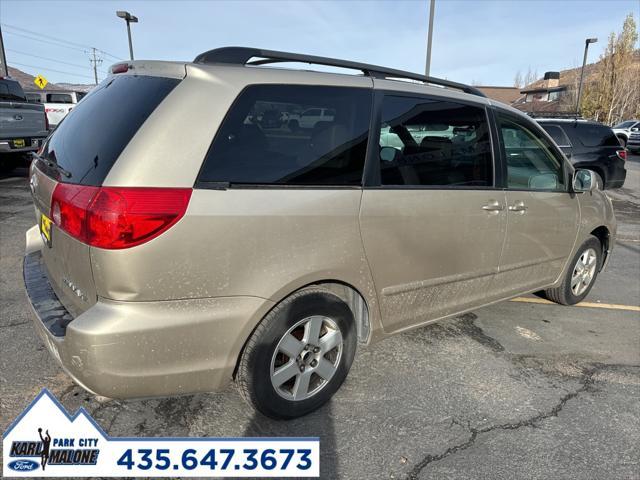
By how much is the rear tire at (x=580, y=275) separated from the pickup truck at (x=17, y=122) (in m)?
9.93

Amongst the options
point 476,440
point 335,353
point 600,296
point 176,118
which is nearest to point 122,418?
point 335,353

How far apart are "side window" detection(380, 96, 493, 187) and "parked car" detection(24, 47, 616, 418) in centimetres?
1

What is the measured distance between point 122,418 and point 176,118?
159 cm

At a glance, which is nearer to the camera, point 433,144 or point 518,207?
point 433,144

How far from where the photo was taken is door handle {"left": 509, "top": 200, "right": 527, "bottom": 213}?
10.7 ft

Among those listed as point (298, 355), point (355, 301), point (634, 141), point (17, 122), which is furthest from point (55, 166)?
point (634, 141)

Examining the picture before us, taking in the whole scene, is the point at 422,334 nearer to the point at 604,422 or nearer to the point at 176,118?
the point at 604,422

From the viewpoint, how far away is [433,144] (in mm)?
2918

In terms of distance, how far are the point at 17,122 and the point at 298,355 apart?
962cm

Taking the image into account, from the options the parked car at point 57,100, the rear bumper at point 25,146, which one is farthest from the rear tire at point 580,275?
the parked car at point 57,100

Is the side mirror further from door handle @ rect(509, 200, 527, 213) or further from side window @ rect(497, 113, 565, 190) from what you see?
door handle @ rect(509, 200, 527, 213)

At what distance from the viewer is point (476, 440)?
238cm

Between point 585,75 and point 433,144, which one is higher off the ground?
point 585,75

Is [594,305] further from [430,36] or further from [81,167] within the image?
[430,36]
